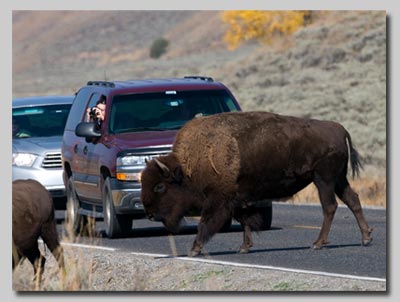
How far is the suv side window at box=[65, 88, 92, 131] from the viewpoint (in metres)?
18.9

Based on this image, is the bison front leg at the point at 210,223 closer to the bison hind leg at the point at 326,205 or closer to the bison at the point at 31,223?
the bison hind leg at the point at 326,205

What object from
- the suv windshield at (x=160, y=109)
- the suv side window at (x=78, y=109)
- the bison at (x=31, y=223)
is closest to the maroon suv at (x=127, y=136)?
the suv windshield at (x=160, y=109)

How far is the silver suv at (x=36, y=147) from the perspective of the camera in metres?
20.2

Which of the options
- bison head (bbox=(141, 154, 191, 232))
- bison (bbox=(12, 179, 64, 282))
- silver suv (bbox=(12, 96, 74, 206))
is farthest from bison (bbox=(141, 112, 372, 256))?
silver suv (bbox=(12, 96, 74, 206))

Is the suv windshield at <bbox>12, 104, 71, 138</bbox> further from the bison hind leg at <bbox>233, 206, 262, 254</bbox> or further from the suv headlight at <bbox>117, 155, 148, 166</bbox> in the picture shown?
the bison hind leg at <bbox>233, 206, 262, 254</bbox>

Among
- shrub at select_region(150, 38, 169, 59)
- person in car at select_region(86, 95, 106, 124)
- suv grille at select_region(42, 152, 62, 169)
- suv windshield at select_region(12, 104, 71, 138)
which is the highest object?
shrub at select_region(150, 38, 169, 59)

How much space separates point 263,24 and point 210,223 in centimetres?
3079

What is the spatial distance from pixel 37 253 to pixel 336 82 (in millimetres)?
35276

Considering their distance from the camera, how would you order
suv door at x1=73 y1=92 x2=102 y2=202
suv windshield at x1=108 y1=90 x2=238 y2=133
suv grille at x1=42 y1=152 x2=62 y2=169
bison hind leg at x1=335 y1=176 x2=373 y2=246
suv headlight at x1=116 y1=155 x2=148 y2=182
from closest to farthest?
1. bison hind leg at x1=335 y1=176 x2=373 y2=246
2. suv headlight at x1=116 y1=155 x2=148 y2=182
3. suv windshield at x1=108 y1=90 x2=238 y2=133
4. suv door at x1=73 y1=92 x2=102 y2=202
5. suv grille at x1=42 y1=152 x2=62 y2=169

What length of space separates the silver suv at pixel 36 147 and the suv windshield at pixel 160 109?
279 centimetres

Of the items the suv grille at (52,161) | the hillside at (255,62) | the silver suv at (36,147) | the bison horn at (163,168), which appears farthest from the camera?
the hillside at (255,62)

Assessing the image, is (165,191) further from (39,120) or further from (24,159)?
(39,120)

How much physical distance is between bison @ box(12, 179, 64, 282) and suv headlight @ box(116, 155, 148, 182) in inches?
143

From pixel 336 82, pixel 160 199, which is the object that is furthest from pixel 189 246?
pixel 336 82
